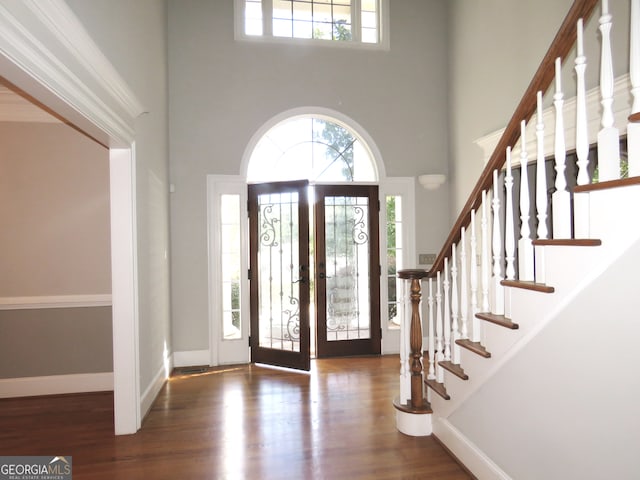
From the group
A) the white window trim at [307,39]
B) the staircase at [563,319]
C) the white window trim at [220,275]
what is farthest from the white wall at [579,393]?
the white window trim at [307,39]

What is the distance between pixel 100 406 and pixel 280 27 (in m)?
4.56

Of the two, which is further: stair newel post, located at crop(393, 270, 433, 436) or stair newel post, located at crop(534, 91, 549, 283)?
stair newel post, located at crop(393, 270, 433, 436)

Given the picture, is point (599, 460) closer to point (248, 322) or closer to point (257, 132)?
point (248, 322)

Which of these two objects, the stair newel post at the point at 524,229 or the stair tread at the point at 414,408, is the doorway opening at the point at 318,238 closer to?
the stair tread at the point at 414,408

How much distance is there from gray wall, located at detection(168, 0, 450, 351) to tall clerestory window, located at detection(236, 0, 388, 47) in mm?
176

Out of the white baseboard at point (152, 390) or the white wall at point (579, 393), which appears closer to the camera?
the white wall at point (579, 393)

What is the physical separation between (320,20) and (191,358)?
14.5 feet

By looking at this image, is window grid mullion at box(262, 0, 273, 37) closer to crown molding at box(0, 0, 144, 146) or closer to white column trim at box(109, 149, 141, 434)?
crown molding at box(0, 0, 144, 146)

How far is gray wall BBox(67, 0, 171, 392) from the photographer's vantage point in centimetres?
269

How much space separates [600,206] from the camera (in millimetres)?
1413

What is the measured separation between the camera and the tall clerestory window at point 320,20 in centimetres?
475

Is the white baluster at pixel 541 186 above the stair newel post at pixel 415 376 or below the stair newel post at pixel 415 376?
above

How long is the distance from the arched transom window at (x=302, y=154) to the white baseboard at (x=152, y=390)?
2415 mm

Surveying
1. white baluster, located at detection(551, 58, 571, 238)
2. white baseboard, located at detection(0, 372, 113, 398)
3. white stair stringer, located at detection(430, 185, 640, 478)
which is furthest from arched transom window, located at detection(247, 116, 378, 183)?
white baluster, located at detection(551, 58, 571, 238)
